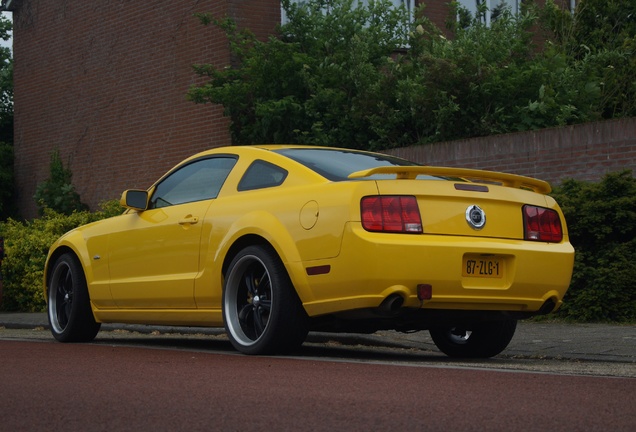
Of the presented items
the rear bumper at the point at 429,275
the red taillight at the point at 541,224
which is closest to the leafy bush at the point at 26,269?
the rear bumper at the point at 429,275

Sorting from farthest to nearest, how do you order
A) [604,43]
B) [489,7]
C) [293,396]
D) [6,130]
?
1. [6,130]
2. [489,7]
3. [604,43]
4. [293,396]

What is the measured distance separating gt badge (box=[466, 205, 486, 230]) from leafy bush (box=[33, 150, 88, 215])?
15.8m

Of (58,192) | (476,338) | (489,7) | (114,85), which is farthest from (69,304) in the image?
(489,7)

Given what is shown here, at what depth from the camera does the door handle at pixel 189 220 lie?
8828 mm

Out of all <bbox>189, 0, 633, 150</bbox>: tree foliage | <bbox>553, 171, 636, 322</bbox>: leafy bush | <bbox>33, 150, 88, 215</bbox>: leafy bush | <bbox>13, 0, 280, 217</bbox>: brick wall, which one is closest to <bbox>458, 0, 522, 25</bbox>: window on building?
<bbox>189, 0, 633, 150</bbox>: tree foliage

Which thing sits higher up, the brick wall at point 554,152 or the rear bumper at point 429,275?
the brick wall at point 554,152

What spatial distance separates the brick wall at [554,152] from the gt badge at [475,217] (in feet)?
14.5

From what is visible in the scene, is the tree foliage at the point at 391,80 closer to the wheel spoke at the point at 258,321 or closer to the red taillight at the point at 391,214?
the wheel spoke at the point at 258,321

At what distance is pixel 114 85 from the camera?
72.9ft

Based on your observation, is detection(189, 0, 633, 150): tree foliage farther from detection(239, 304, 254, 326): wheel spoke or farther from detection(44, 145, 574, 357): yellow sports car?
detection(239, 304, 254, 326): wheel spoke

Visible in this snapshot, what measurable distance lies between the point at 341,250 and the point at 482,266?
938mm

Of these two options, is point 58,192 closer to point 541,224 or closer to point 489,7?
point 489,7

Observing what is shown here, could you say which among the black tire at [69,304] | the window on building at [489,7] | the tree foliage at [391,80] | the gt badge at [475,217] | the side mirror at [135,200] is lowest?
the black tire at [69,304]

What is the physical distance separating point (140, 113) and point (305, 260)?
1428 cm
